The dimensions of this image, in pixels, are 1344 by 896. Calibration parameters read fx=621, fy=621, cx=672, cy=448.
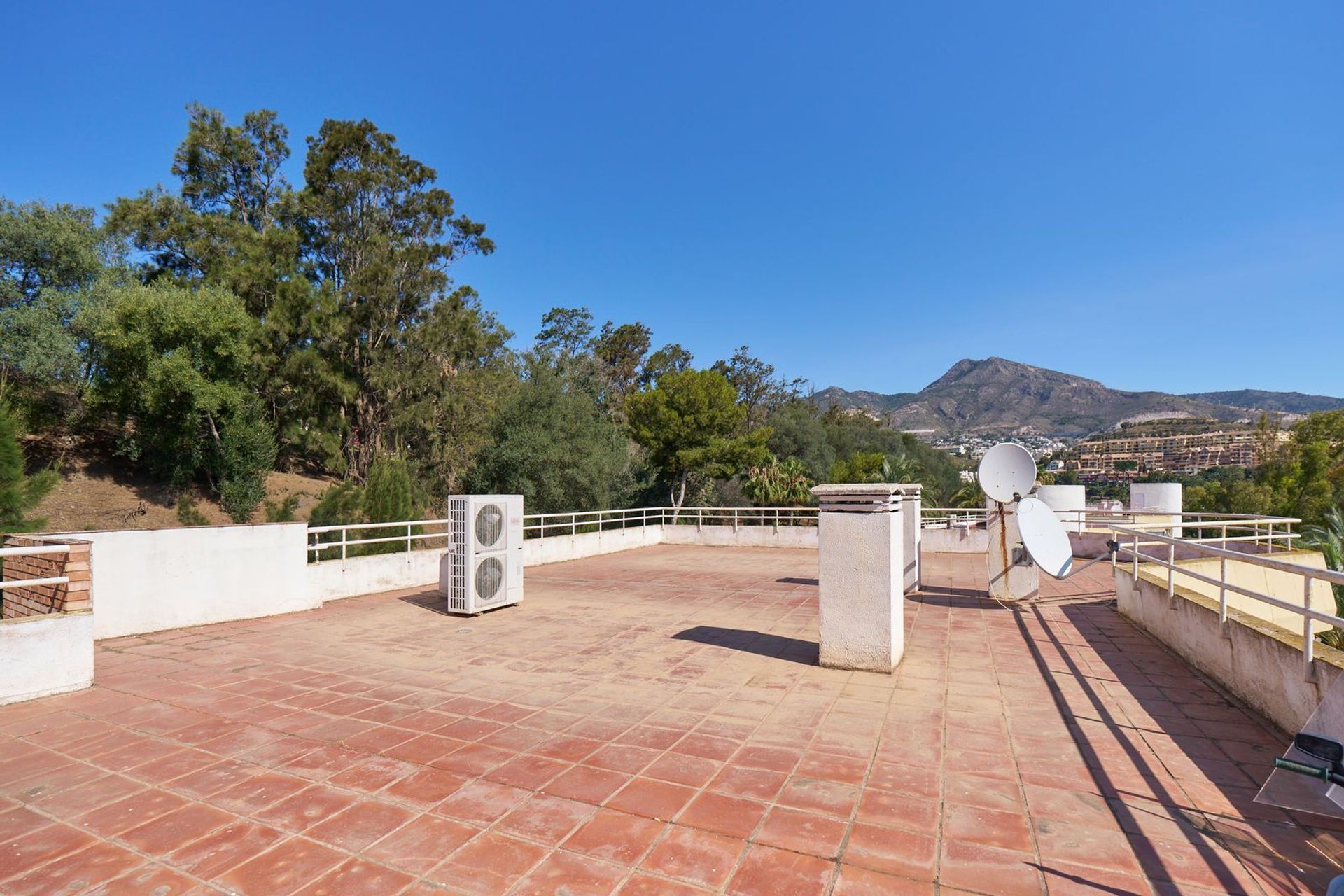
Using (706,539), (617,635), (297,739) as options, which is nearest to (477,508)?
Answer: (617,635)

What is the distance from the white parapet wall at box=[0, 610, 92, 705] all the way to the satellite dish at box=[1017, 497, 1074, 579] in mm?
9462

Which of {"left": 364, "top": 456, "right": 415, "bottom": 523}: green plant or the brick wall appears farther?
{"left": 364, "top": 456, "right": 415, "bottom": 523}: green plant

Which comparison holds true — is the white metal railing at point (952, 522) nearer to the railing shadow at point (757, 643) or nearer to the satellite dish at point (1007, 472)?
the satellite dish at point (1007, 472)

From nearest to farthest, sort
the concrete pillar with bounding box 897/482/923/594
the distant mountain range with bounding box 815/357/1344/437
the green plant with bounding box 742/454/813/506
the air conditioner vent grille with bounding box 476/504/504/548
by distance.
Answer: the air conditioner vent grille with bounding box 476/504/504/548 < the concrete pillar with bounding box 897/482/923/594 < the green plant with bounding box 742/454/813/506 < the distant mountain range with bounding box 815/357/1344/437

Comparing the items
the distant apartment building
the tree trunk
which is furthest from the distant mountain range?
the tree trunk

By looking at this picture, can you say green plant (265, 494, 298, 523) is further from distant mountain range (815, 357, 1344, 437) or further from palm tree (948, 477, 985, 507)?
distant mountain range (815, 357, 1344, 437)

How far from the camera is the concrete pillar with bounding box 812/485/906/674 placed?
5.22 metres

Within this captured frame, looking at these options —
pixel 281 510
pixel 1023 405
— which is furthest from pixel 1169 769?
pixel 1023 405

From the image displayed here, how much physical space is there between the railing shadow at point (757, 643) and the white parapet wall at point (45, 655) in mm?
5093

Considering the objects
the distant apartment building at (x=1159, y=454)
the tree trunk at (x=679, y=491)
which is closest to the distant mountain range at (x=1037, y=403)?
the distant apartment building at (x=1159, y=454)

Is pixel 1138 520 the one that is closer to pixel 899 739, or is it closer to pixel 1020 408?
pixel 899 739


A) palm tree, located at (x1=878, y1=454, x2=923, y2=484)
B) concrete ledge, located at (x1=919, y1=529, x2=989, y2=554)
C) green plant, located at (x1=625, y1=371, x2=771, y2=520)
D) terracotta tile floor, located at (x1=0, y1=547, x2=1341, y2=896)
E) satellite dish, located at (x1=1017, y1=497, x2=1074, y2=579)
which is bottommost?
concrete ledge, located at (x1=919, y1=529, x2=989, y2=554)

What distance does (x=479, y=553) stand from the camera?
7.87m

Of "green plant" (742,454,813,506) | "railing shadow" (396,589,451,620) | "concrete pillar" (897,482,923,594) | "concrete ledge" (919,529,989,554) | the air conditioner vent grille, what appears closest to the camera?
the air conditioner vent grille
